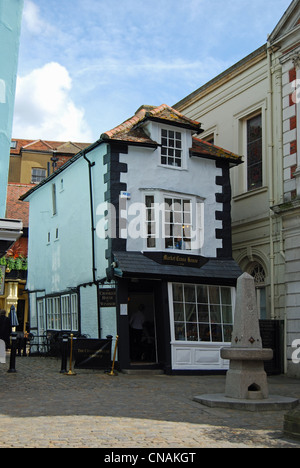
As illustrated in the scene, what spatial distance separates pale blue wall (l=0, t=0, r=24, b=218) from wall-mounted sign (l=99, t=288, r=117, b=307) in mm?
5058

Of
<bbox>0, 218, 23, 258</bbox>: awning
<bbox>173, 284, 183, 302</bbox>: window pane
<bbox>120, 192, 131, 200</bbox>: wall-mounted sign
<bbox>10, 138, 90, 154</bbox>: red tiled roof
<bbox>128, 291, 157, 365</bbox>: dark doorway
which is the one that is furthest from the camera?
<bbox>10, 138, 90, 154</bbox>: red tiled roof

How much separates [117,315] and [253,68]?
10.0 m

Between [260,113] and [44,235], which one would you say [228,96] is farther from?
[44,235]

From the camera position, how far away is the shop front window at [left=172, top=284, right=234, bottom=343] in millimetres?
17125

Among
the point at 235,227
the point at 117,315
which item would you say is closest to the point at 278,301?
the point at 235,227

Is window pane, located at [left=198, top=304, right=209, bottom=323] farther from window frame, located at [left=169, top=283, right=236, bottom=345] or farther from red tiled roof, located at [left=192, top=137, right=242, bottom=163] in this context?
red tiled roof, located at [left=192, top=137, right=242, bottom=163]

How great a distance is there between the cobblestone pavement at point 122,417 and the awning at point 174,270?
128 inches

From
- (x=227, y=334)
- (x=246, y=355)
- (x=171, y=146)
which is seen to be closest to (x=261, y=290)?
(x=227, y=334)

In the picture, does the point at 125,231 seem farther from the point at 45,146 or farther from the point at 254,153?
the point at 45,146

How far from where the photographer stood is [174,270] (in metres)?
17.0

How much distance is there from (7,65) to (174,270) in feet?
23.6

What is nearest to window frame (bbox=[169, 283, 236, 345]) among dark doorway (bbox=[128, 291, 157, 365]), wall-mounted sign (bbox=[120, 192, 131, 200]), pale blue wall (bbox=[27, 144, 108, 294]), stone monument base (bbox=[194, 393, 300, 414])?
dark doorway (bbox=[128, 291, 157, 365])

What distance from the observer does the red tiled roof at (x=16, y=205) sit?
33.7m

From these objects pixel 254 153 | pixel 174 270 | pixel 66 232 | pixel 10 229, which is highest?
pixel 254 153
